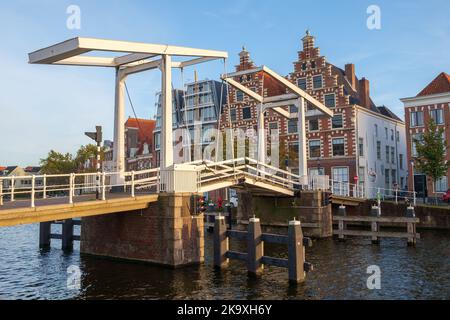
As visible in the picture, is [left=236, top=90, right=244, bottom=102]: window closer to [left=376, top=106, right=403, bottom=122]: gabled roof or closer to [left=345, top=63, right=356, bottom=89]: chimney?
[left=345, top=63, right=356, bottom=89]: chimney

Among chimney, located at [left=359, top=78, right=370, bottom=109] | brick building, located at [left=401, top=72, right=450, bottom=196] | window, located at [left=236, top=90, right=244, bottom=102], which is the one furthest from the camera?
window, located at [left=236, top=90, right=244, bottom=102]

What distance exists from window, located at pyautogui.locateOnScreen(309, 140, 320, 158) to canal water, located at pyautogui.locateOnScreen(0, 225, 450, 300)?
19422 mm

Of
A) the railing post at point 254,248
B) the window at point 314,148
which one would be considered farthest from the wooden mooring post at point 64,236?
the window at point 314,148

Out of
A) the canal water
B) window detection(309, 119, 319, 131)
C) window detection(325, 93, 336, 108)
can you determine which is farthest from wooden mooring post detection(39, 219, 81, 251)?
window detection(325, 93, 336, 108)

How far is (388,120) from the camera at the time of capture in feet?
139

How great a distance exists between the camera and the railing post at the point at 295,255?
12703 millimetres

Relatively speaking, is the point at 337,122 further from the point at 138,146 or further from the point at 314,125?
the point at 138,146

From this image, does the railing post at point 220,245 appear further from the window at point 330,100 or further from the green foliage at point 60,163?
the green foliage at point 60,163

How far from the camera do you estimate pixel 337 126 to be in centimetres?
3653

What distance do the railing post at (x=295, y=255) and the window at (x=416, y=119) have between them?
2774cm

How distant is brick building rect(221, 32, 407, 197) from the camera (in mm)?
35906

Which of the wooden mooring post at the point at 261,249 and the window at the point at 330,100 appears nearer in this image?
the wooden mooring post at the point at 261,249

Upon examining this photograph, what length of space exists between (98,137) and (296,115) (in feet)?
52.1

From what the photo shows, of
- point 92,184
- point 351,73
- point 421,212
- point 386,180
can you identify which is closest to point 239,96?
point 351,73
